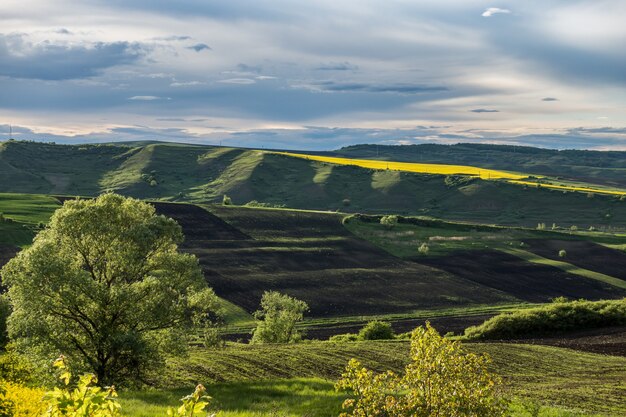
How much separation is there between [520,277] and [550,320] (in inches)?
1965

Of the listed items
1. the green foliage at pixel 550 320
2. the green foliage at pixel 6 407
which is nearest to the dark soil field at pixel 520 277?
the green foliage at pixel 550 320

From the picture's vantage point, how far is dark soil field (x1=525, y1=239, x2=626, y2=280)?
142m

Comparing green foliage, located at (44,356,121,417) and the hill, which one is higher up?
green foliage, located at (44,356,121,417)

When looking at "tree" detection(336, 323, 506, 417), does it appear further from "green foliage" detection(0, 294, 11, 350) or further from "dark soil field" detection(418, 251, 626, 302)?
"dark soil field" detection(418, 251, 626, 302)

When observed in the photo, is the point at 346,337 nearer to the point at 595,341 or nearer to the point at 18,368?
the point at 595,341

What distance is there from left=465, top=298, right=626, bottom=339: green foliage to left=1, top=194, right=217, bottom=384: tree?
53089 millimetres

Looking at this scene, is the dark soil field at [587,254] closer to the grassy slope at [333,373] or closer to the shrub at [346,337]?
the shrub at [346,337]

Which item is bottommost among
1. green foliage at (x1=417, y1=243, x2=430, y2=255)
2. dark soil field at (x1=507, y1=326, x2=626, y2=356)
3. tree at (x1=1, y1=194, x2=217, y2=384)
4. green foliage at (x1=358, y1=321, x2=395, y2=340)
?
green foliage at (x1=358, y1=321, x2=395, y2=340)

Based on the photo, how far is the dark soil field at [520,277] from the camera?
397 ft

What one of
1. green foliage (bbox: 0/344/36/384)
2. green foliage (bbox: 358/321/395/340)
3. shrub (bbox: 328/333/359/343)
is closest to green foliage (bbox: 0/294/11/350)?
green foliage (bbox: 0/344/36/384)

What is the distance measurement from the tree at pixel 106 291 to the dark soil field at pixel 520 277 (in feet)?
306

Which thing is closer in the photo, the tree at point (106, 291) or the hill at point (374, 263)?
the tree at point (106, 291)

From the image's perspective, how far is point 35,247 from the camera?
3450 centimetres

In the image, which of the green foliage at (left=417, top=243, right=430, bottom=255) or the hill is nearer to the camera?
the hill
